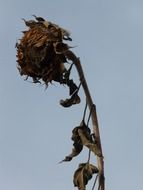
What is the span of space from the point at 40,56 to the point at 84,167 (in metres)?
0.95

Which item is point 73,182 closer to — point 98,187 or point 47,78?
point 98,187

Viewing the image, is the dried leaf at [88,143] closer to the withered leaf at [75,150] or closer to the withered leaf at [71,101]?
the withered leaf at [75,150]

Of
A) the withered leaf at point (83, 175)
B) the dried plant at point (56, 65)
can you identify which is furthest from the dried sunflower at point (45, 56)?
the withered leaf at point (83, 175)

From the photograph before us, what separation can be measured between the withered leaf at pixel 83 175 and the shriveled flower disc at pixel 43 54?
0.72 m

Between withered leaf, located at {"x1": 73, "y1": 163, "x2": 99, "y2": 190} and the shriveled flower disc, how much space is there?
72cm

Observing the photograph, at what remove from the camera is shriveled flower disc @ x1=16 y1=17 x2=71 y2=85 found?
8.83 feet

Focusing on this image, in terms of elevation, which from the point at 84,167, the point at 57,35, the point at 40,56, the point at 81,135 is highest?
the point at 57,35

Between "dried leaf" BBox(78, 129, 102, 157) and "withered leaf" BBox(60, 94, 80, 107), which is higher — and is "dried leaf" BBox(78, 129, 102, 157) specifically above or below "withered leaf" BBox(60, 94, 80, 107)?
below

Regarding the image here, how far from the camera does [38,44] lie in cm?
274

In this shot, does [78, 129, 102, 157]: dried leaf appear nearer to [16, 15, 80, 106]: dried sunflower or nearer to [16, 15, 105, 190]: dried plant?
[16, 15, 105, 190]: dried plant

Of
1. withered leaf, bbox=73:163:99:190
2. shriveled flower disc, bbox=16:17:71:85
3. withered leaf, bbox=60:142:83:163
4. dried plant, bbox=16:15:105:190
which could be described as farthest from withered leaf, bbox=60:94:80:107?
withered leaf, bbox=73:163:99:190

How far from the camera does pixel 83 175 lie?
2.61 m

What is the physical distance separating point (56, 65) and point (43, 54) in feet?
0.45

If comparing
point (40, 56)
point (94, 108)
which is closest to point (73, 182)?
point (94, 108)
